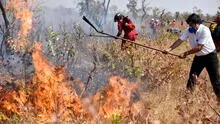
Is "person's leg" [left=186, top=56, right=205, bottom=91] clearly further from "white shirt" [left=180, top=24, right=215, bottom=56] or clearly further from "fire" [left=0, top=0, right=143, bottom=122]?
"fire" [left=0, top=0, right=143, bottom=122]

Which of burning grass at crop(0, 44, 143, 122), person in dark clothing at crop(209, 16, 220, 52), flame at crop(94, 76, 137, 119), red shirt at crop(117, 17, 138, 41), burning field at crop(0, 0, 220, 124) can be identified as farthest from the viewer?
red shirt at crop(117, 17, 138, 41)

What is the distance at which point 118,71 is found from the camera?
32.0 ft

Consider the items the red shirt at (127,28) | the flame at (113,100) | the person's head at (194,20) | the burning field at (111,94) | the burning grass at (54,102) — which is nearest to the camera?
the burning field at (111,94)

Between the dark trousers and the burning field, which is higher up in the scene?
the dark trousers

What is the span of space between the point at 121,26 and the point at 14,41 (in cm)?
368

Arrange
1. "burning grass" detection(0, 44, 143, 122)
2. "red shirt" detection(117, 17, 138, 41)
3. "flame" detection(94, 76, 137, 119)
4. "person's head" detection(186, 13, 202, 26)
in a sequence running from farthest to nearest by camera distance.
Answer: "red shirt" detection(117, 17, 138, 41), "person's head" detection(186, 13, 202, 26), "flame" detection(94, 76, 137, 119), "burning grass" detection(0, 44, 143, 122)

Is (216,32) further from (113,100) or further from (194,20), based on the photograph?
(113,100)

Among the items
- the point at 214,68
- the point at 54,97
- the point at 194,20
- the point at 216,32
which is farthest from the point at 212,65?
the point at 54,97

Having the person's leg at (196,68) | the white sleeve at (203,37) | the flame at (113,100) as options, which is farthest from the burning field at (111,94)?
the white sleeve at (203,37)

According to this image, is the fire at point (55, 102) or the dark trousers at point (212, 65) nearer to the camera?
the fire at point (55, 102)

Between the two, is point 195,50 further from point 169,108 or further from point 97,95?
point 97,95

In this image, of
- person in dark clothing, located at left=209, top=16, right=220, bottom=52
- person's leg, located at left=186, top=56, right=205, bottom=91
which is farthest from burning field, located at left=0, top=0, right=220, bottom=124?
person in dark clothing, located at left=209, top=16, right=220, bottom=52

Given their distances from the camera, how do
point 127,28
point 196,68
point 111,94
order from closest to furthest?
point 111,94 < point 196,68 < point 127,28

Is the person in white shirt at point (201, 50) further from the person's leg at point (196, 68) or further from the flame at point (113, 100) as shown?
the flame at point (113, 100)
